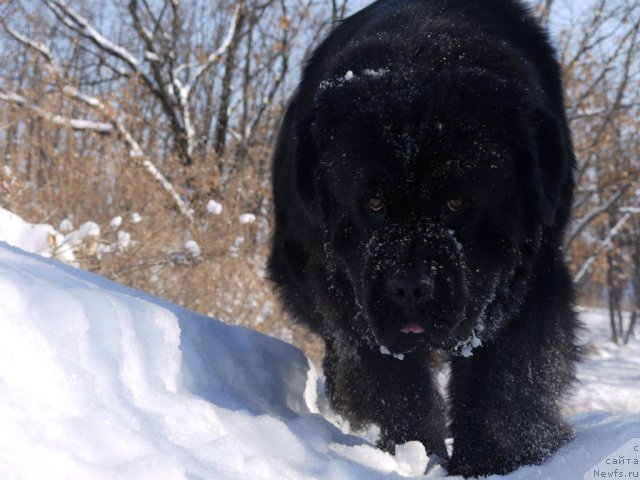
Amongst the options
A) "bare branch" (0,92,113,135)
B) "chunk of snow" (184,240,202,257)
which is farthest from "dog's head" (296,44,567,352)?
"bare branch" (0,92,113,135)

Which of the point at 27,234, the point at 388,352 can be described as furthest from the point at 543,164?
the point at 27,234

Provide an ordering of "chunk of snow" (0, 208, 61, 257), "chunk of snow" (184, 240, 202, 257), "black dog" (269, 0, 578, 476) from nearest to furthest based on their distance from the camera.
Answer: "black dog" (269, 0, 578, 476), "chunk of snow" (0, 208, 61, 257), "chunk of snow" (184, 240, 202, 257)

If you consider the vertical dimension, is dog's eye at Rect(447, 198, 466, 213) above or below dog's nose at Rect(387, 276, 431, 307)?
above

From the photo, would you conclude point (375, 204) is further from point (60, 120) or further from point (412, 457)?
point (60, 120)

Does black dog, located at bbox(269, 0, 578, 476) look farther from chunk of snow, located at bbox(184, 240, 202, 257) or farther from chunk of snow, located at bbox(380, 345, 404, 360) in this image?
chunk of snow, located at bbox(184, 240, 202, 257)

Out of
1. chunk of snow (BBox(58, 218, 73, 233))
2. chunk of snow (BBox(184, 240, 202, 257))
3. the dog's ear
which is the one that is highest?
the dog's ear

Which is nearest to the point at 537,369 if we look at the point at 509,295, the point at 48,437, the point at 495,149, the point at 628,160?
the point at 509,295

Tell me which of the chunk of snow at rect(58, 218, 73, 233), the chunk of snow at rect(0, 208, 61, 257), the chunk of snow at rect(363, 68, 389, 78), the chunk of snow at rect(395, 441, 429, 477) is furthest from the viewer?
the chunk of snow at rect(58, 218, 73, 233)

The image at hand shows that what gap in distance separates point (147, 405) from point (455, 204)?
1125 millimetres

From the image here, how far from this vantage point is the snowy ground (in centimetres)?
134

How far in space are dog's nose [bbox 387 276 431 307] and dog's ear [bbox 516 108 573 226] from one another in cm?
52

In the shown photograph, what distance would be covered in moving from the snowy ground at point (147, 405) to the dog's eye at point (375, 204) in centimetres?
73

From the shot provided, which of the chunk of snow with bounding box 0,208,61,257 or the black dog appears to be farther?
the chunk of snow with bounding box 0,208,61,257

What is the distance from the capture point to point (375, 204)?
2.23 metres
